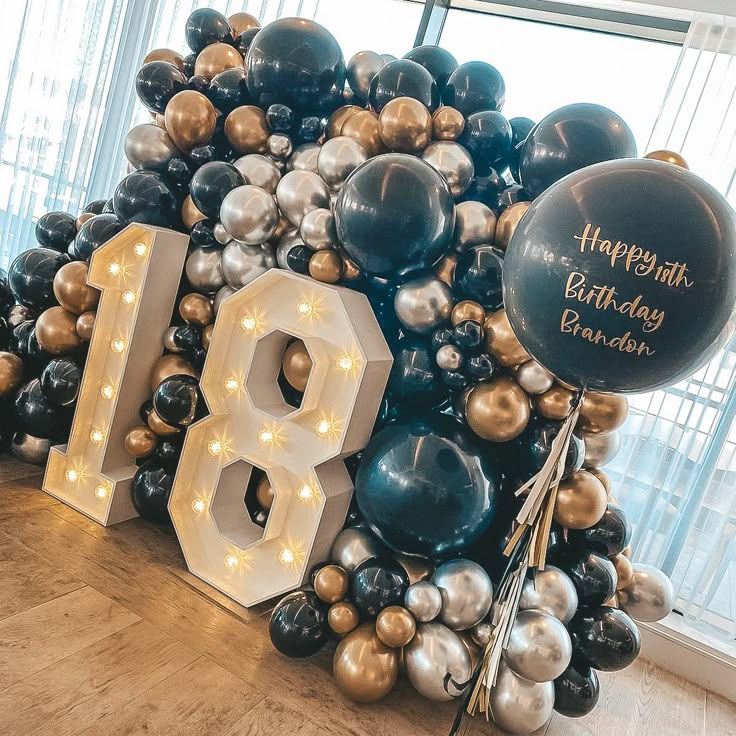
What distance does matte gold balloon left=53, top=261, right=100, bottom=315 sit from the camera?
6.46ft

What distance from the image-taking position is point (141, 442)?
1.91 m

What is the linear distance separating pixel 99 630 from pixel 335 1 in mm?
2710

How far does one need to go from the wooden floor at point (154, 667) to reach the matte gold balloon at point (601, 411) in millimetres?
707

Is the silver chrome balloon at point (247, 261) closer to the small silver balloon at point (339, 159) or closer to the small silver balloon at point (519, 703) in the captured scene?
the small silver balloon at point (339, 159)

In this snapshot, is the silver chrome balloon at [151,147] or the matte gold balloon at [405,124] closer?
the matte gold balloon at [405,124]

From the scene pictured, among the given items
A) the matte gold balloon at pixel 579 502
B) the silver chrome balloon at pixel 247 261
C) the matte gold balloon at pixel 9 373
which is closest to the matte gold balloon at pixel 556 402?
the matte gold balloon at pixel 579 502

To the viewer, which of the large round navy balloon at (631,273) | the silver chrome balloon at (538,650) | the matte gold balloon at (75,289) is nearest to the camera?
the large round navy balloon at (631,273)

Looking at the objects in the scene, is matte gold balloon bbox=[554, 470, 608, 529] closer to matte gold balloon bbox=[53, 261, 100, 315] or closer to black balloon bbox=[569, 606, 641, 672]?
black balloon bbox=[569, 606, 641, 672]

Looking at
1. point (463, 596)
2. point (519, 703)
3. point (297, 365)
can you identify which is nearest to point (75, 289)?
point (297, 365)

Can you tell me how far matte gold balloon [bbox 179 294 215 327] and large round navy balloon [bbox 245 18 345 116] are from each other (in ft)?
1.90

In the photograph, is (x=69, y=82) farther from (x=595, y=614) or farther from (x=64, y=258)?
(x=595, y=614)

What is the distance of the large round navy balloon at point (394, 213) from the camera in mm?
1524

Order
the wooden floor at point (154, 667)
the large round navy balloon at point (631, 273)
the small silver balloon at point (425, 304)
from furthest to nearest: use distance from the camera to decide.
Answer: the small silver balloon at point (425, 304)
the wooden floor at point (154, 667)
the large round navy balloon at point (631, 273)

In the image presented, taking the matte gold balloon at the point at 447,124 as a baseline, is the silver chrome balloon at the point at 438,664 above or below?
below
